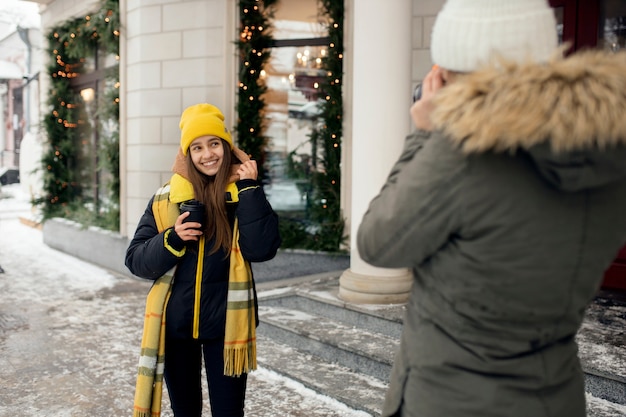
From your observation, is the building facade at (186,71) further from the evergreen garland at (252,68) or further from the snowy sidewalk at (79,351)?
the snowy sidewalk at (79,351)

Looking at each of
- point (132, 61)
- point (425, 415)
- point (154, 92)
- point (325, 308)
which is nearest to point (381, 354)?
point (325, 308)

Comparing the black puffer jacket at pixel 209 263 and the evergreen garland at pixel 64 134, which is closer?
the black puffer jacket at pixel 209 263

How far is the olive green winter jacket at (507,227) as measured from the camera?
3.51 ft

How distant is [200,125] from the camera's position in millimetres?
2473

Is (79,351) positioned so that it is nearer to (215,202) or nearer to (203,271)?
(203,271)

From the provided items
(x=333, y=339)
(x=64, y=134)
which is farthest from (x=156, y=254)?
(x=64, y=134)

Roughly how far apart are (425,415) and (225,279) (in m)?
1.33

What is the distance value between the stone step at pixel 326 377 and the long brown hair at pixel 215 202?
1693mm

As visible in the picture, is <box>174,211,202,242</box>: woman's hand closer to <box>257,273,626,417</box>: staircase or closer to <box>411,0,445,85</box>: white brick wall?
<box>257,273,626,417</box>: staircase

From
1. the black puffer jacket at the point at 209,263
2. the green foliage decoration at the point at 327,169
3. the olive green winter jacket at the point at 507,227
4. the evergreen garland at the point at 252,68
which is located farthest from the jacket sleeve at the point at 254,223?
the evergreen garland at the point at 252,68

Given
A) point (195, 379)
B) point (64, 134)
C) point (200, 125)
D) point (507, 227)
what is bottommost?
point (195, 379)

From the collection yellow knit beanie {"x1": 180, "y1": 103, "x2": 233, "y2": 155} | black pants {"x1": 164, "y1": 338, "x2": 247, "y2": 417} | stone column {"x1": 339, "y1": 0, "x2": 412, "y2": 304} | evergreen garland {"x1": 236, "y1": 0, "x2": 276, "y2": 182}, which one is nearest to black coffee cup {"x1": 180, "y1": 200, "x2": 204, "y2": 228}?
yellow knit beanie {"x1": 180, "y1": 103, "x2": 233, "y2": 155}

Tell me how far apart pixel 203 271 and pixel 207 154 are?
48 cm

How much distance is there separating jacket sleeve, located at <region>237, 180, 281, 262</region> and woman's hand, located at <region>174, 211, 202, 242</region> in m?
0.18
